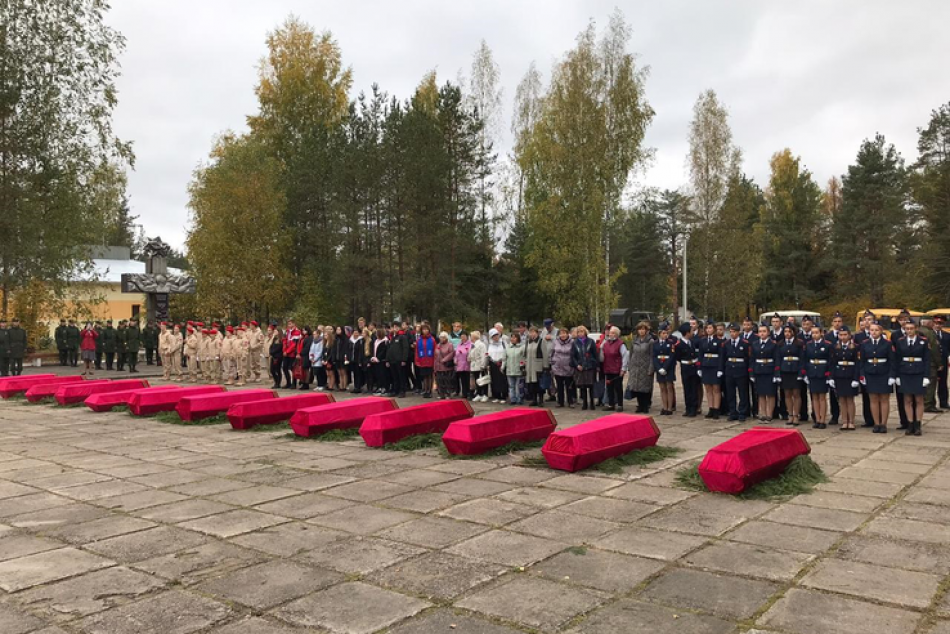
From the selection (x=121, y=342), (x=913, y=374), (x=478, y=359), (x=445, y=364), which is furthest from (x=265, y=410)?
(x=121, y=342)

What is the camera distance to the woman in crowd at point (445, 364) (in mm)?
15531

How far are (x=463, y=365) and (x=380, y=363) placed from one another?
2377mm

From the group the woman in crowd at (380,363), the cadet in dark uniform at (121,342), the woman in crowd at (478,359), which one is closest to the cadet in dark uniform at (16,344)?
the cadet in dark uniform at (121,342)

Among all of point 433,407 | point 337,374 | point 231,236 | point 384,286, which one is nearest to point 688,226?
point 384,286

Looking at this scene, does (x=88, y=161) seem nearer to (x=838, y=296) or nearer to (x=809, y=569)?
(x=809, y=569)

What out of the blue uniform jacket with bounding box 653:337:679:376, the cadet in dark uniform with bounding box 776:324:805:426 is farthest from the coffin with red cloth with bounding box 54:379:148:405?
the cadet in dark uniform with bounding box 776:324:805:426

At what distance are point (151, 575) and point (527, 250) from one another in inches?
1190

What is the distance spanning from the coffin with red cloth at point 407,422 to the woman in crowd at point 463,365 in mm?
4324

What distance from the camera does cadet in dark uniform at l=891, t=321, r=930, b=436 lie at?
33.9 feet

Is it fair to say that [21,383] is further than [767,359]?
Yes

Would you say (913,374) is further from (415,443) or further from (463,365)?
(463,365)

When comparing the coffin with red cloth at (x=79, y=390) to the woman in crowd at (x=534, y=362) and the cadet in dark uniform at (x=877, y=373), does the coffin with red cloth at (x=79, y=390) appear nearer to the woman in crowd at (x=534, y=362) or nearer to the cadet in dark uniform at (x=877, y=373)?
the woman in crowd at (x=534, y=362)

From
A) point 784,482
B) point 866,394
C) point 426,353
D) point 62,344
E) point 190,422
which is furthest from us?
point 62,344

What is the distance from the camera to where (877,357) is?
10680 mm
